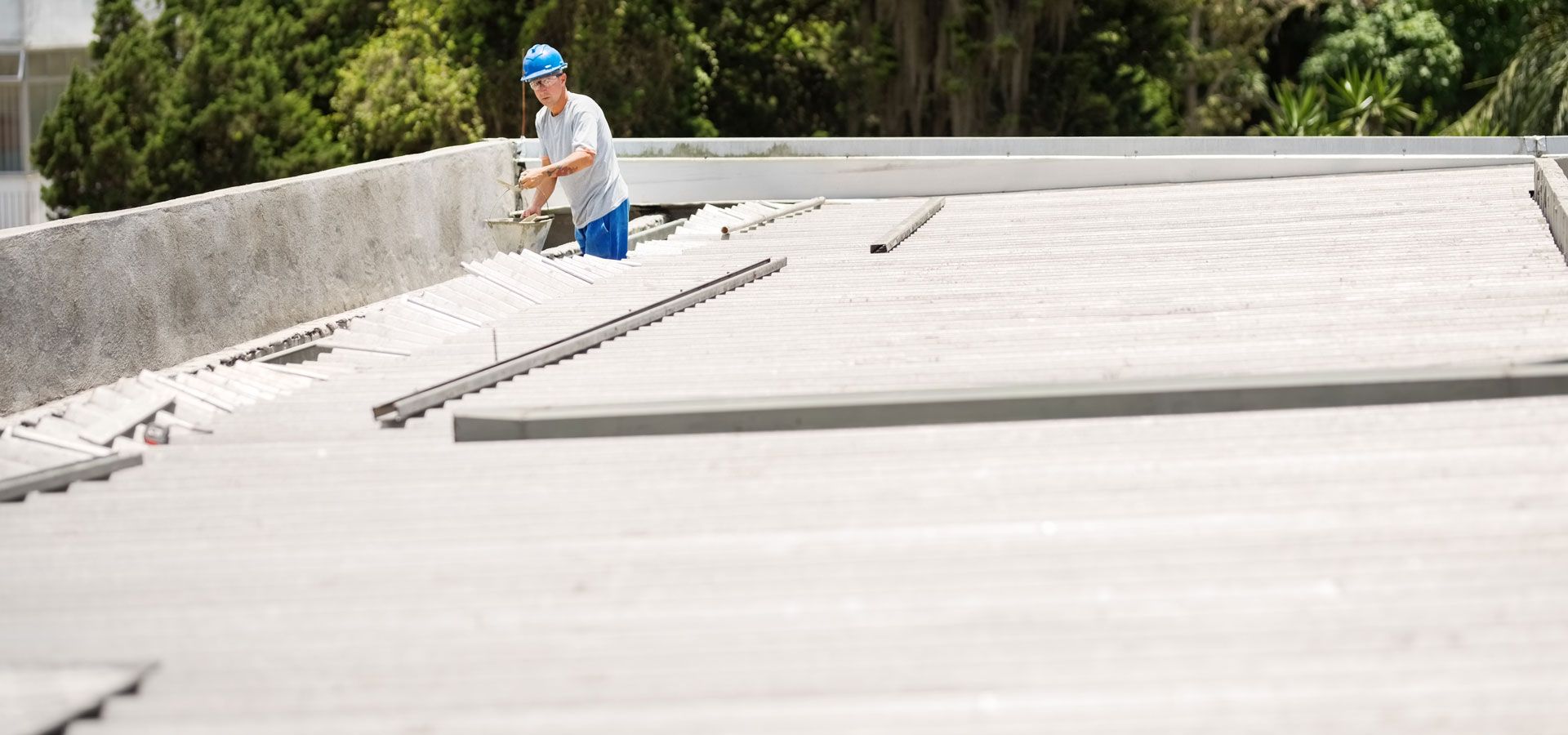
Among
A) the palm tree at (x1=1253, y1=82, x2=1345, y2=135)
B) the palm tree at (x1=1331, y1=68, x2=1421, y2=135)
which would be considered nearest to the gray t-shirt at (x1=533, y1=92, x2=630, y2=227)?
the palm tree at (x1=1253, y1=82, x2=1345, y2=135)

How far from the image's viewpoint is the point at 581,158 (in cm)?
952

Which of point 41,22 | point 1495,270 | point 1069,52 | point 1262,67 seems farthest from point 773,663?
point 1262,67

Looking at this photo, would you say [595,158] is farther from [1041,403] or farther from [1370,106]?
[1370,106]

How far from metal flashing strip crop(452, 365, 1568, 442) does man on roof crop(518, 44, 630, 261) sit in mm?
4832

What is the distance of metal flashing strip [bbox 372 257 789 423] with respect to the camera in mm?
5320

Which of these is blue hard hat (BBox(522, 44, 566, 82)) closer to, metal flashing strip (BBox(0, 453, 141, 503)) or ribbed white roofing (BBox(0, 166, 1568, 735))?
ribbed white roofing (BBox(0, 166, 1568, 735))

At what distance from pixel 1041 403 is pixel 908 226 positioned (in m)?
5.91

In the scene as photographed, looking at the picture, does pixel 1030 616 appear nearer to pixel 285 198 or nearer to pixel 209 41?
pixel 285 198

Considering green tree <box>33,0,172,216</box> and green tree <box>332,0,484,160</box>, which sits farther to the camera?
green tree <box>33,0,172,216</box>

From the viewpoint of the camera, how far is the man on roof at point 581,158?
962 cm

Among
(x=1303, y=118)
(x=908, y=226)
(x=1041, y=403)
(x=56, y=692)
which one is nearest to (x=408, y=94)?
(x=1303, y=118)

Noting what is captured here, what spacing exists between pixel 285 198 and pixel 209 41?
23.9 metres

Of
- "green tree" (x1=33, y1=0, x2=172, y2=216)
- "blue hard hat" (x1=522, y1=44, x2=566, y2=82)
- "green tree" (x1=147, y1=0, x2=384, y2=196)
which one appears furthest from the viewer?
"green tree" (x1=33, y1=0, x2=172, y2=216)

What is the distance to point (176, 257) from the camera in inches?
326
